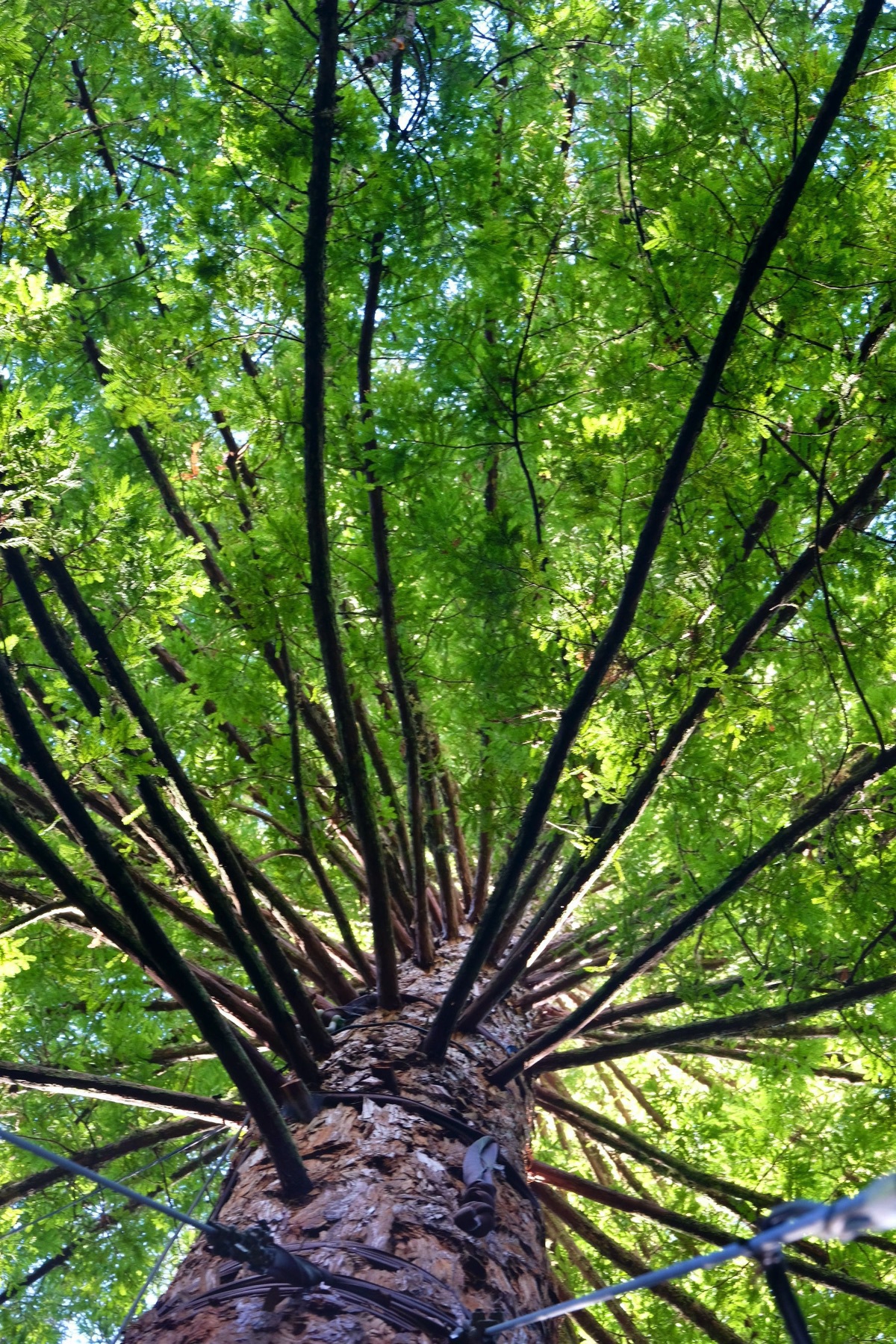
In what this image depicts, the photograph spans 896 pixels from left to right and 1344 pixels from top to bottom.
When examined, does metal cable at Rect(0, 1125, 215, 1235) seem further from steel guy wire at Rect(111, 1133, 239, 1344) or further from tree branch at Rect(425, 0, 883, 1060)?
tree branch at Rect(425, 0, 883, 1060)

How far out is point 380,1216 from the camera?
2115mm

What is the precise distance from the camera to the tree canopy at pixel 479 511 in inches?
96.3

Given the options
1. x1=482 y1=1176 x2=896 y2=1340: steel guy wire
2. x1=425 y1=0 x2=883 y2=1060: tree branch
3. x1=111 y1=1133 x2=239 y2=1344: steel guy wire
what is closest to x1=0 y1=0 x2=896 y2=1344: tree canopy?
x1=425 y1=0 x2=883 y2=1060: tree branch

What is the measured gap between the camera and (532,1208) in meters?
2.74

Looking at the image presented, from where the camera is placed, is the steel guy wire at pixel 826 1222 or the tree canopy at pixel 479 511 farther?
the tree canopy at pixel 479 511

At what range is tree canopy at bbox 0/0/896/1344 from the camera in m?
2.45

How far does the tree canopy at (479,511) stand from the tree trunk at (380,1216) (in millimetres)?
181

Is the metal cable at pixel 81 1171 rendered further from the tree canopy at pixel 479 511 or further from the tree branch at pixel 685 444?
the tree branch at pixel 685 444

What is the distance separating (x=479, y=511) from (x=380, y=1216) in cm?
191

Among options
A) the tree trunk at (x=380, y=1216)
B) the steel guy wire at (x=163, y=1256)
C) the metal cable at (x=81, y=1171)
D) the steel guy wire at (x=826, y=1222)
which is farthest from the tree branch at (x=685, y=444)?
the steel guy wire at (x=826, y=1222)

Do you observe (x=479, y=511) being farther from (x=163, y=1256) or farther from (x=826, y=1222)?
(x=826, y=1222)

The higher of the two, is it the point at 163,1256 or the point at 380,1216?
the point at 380,1216

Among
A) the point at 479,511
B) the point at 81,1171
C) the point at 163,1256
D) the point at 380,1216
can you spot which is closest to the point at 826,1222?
the point at 81,1171

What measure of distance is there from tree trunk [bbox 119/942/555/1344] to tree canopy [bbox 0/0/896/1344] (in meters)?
0.18
